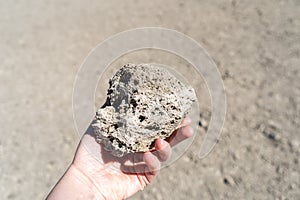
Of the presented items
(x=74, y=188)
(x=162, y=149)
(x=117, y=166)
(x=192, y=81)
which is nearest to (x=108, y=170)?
(x=117, y=166)

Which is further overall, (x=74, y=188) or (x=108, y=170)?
(x=108, y=170)

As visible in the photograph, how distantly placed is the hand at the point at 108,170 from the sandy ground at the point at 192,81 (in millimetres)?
1024

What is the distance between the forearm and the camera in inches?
83.7

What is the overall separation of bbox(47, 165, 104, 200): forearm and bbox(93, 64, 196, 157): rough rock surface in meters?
0.26

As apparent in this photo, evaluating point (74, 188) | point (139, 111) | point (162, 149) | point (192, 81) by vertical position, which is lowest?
point (74, 188)

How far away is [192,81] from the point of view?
4117 mm

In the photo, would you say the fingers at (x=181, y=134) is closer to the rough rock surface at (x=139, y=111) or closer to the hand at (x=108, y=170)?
the hand at (x=108, y=170)

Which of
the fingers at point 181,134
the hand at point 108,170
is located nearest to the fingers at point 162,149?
the hand at point 108,170

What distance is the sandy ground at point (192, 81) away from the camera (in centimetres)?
330

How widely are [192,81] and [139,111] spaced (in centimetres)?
210

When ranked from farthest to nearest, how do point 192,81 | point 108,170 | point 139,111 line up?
point 192,81 → point 108,170 → point 139,111

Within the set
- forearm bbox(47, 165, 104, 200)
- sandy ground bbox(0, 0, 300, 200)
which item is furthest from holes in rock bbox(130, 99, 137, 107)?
sandy ground bbox(0, 0, 300, 200)

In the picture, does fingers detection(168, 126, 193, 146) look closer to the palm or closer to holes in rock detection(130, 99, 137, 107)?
the palm

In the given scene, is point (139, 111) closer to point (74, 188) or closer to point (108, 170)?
point (108, 170)
